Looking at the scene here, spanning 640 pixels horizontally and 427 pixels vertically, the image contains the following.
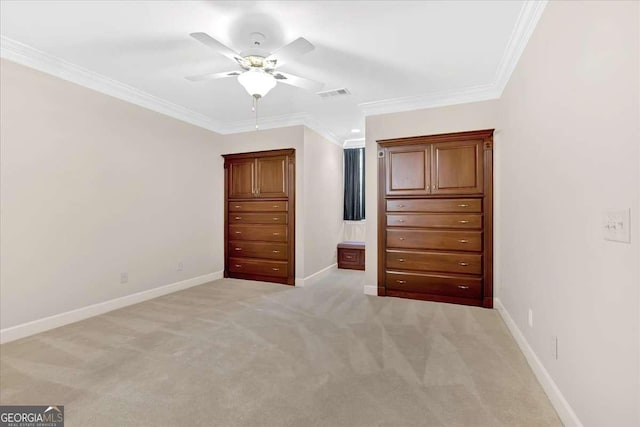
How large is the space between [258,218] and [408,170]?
255 centimetres

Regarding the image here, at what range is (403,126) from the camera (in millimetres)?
4074

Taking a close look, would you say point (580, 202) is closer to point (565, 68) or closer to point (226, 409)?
point (565, 68)

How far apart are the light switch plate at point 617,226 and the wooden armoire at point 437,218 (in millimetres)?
2507

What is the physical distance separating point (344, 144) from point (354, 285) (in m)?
3.19

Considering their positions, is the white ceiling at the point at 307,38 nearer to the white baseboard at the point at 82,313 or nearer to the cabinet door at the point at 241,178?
the cabinet door at the point at 241,178

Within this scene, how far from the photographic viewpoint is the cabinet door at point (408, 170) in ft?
12.9

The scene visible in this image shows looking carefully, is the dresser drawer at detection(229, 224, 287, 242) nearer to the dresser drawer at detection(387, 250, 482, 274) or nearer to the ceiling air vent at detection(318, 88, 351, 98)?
the dresser drawer at detection(387, 250, 482, 274)

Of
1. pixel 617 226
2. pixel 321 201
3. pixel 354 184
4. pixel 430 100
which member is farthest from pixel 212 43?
pixel 354 184

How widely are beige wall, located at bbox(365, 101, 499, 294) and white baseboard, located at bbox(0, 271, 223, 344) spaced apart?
2844 millimetres

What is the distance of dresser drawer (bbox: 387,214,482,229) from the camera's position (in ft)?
12.1

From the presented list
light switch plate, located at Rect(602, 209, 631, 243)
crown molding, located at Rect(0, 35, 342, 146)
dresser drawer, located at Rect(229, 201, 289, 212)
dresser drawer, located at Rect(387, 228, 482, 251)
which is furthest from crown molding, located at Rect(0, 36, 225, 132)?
light switch plate, located at Rect(602, 209, 631, 243)

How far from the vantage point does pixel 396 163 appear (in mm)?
4082

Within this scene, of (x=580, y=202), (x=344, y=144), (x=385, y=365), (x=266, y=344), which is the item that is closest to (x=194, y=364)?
(x=266, y=344)

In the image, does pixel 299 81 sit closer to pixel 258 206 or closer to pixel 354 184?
pixel 258 206
